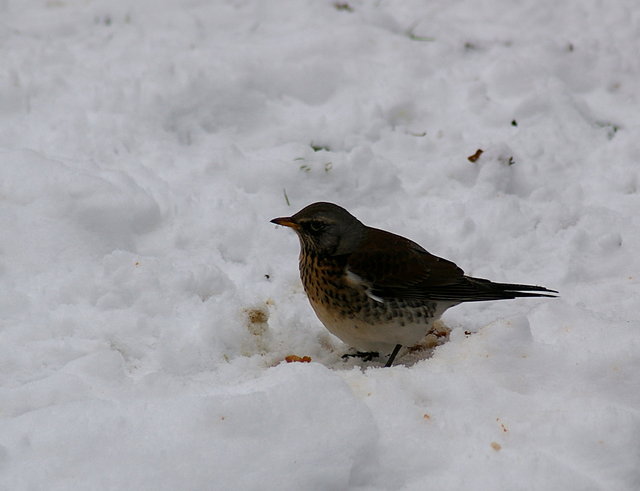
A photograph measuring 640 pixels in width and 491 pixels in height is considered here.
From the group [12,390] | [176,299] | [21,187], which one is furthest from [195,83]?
[12,390]

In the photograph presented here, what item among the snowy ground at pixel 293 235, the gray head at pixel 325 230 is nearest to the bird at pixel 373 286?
the gray head at pixel 325 230

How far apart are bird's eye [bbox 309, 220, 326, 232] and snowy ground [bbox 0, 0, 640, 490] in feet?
1.53

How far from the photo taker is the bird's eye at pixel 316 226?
467cm

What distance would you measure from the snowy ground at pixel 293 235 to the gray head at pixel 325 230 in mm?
419

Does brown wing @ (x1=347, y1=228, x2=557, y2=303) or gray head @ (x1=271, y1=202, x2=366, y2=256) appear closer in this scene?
brown wing @ (x1=347, y1=228, x2=557, y2=303)

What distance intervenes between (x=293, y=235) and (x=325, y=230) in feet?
2.43

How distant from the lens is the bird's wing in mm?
4508

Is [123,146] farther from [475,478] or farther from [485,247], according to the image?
[475,478]

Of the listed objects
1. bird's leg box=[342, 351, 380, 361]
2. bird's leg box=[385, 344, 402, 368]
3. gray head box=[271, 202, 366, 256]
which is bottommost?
bird's leg box=[342, 351, 380, 361]

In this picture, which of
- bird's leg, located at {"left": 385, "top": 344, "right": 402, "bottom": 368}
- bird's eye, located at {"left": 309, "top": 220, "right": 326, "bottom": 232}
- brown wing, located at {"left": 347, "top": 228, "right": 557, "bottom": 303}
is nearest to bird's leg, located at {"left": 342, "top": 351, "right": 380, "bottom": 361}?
bird's leg, located at {"left": 385, "top": 344, "right": 402, "bottom": 368}

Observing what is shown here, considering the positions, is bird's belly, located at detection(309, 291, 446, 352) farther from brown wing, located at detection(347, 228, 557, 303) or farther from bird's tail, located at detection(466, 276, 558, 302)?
bird's tail, located at detection(466, 276, 558, 302)

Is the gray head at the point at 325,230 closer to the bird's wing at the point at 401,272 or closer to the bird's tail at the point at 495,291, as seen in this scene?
the bird's wing at the point at 401,272

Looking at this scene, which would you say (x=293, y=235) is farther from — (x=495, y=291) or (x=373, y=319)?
(x=495, y=291)

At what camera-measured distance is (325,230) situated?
467 cm
